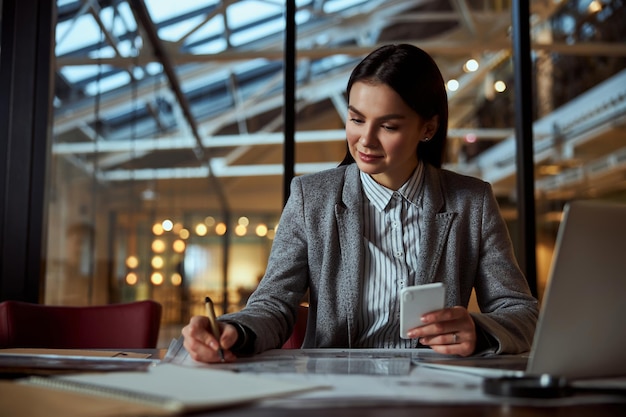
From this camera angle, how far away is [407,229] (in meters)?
2.19

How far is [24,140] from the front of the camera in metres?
3.30

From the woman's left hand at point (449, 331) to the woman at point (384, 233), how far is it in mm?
306

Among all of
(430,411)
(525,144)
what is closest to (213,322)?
(430,411)

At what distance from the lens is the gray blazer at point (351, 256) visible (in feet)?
6.79

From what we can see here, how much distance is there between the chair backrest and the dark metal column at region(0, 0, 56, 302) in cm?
75

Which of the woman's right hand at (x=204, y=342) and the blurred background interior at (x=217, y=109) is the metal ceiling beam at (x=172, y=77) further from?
the woman's right hand at (x=204, y=342)

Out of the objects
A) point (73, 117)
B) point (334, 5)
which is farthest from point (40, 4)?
point (334, 5)

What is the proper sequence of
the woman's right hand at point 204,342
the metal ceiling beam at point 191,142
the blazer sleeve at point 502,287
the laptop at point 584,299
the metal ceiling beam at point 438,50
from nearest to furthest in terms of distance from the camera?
the laptop at point 584,299, the woman's right hand at point 204,342, the blazer sleeve at point 502,287, the metal ceiling beam at point 191,142, the metal ceiling beam at point 438,50

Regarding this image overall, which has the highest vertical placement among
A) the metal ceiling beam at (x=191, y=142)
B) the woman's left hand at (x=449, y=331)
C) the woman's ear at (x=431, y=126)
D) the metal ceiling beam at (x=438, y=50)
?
the metal ceiling beam at (x=438, y=50)

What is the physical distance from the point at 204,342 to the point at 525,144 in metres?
2.31

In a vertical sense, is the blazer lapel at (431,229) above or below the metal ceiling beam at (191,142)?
below

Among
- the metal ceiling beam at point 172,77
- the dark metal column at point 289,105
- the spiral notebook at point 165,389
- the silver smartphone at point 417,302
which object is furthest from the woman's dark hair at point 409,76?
the metal ceiling beam at point 172,77

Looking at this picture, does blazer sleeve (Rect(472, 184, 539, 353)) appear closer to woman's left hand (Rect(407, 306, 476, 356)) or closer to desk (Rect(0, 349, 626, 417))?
woman's left hand (Rect(407, 306, 476, 356))

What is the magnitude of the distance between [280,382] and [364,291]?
958 millimetres
